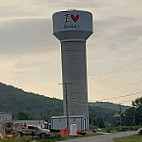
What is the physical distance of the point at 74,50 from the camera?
360 ft

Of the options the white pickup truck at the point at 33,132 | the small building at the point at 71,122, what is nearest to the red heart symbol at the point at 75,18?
the small building at the point at 71,122

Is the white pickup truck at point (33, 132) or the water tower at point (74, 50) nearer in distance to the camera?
the white pickup truck at point (33, 132)

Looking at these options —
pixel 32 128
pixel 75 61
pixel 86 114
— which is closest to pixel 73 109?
pixel 86 114

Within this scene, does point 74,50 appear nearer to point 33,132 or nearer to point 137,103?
point 33,132

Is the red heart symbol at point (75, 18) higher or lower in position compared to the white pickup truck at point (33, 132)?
higher

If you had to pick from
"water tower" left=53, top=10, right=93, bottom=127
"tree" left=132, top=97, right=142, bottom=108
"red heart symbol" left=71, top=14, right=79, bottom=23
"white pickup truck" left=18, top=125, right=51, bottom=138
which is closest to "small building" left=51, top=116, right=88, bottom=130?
"water tower" left=53, top=10, right=93, bottom=127

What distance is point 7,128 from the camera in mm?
62844

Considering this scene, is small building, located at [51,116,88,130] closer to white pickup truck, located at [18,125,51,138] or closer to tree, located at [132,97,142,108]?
white pickup truck, located at [18,125,51,138]

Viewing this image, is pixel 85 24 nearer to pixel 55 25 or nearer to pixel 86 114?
pixel 55 25

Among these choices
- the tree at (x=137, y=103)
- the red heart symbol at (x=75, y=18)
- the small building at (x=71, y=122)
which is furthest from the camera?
the tree at (x=137, y=103)

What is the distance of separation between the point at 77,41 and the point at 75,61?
4.29 metres

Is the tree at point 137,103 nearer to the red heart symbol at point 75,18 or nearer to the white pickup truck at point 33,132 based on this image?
the red heart symbol at point 75,18

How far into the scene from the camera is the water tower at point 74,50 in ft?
356

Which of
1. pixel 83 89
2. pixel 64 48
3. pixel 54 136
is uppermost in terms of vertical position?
pixel 64 48
